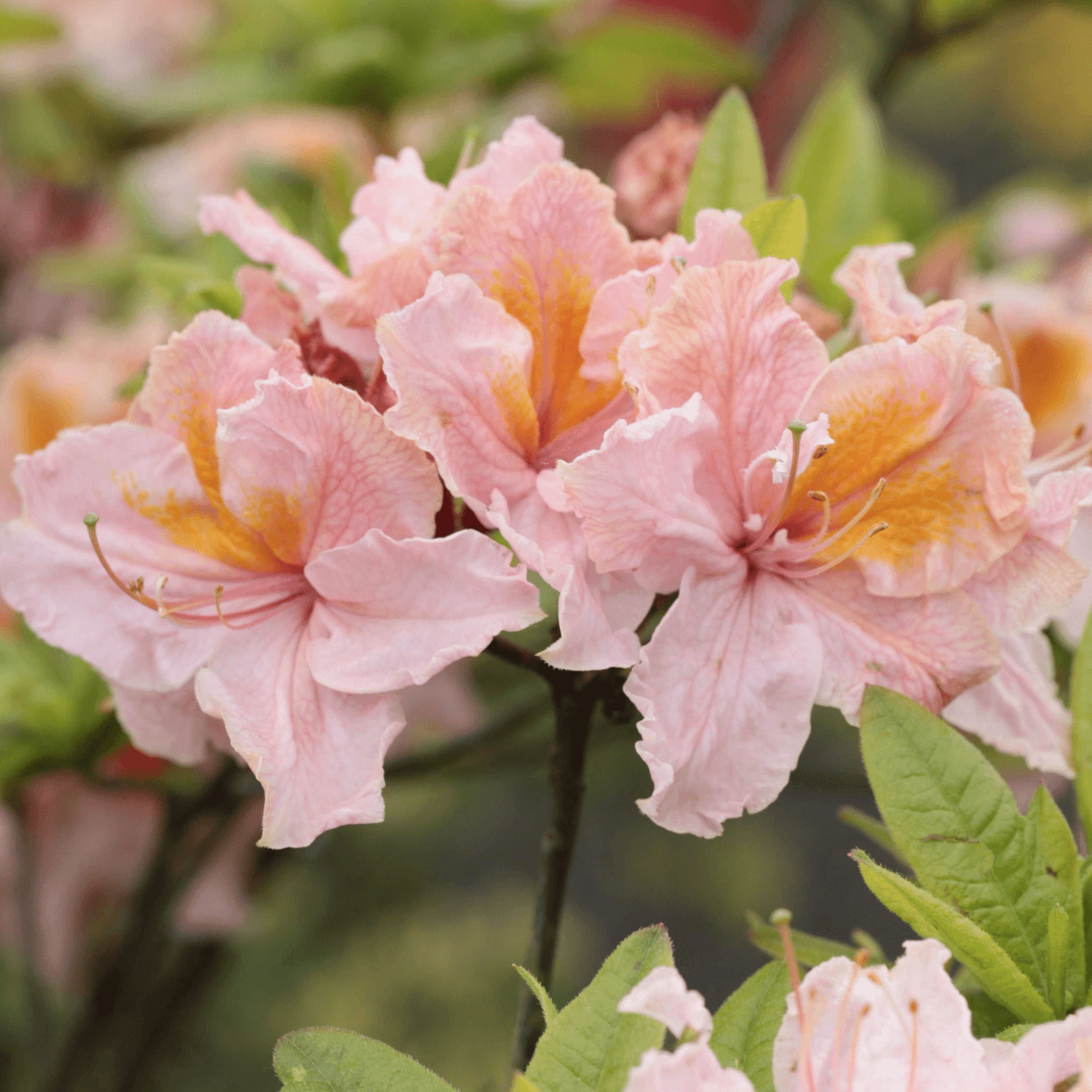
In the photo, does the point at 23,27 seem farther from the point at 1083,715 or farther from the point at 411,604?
the point at 1083,715

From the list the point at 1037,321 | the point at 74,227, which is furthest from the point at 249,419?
the point at 74,227

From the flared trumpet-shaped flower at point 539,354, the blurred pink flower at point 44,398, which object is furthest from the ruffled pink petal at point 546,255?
the blurred pink flower at point 44,398

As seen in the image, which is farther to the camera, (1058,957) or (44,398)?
(44,398)

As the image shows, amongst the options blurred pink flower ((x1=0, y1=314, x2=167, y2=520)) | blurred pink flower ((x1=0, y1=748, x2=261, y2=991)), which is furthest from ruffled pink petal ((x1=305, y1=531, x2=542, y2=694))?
blurred pink flower ((x1=0, y1=748, x2=261, y2=991))

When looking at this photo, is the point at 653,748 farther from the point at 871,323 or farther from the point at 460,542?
the point at 871,323

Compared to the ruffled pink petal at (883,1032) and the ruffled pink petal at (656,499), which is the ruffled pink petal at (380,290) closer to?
the ruffled pink petal at (656,499)

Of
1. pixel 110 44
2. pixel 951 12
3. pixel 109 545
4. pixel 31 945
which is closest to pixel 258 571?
pixel 109 545
